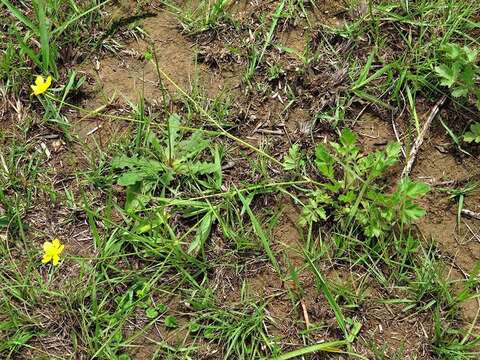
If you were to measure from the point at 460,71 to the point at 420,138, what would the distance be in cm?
35

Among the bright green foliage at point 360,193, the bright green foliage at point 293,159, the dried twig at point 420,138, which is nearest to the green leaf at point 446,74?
the dried twig at point 420,138

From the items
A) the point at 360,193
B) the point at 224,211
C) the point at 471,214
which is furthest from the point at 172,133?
the point at 471,214

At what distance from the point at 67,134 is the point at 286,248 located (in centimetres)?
116

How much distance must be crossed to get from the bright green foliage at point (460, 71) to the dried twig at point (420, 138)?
9 cm

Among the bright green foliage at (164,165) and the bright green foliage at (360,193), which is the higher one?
the bright green foliage at (360,193)

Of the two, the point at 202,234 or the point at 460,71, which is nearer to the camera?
the point at 202,234

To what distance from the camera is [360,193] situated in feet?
8.22

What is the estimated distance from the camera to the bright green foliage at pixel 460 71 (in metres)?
2.62

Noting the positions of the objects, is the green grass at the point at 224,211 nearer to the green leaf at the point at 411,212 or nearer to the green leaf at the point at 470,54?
the green leaf at the point at 411,212

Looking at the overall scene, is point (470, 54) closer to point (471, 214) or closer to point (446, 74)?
point (446, 74)

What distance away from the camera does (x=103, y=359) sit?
7.93ft

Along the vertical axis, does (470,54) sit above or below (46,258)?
above

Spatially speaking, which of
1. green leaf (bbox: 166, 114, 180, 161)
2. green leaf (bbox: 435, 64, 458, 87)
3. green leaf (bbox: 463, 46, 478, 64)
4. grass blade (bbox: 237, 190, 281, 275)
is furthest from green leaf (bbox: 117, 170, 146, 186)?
green leaf (bbox: 463, 46, 478, 64)

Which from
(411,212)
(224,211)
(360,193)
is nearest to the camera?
(411,212)
